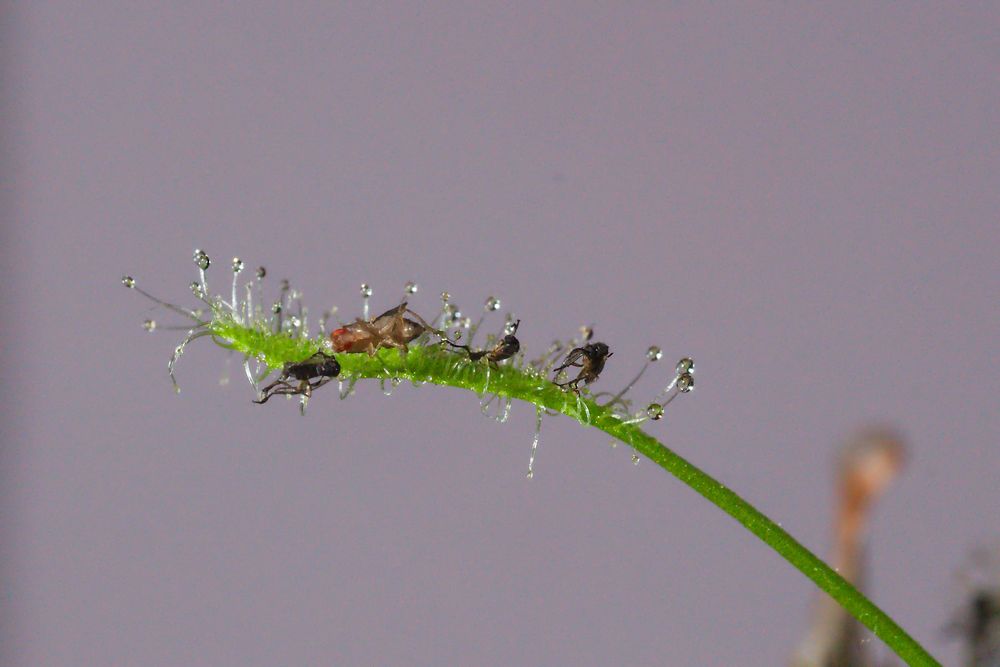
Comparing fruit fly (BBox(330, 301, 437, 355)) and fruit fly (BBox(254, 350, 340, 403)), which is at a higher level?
fruit fly (BBox(330, 301, 437, 355))

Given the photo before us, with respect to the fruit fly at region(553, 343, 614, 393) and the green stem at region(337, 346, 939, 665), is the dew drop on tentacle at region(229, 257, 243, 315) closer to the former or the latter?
the green stem at region(337, 346, 939, 665)

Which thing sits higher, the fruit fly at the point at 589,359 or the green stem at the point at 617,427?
the fruit fly at the point at 589,359

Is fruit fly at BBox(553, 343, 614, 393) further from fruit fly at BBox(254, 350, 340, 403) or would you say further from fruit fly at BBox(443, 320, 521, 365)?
fruit fly at BBox(254, 350, 340, 403)

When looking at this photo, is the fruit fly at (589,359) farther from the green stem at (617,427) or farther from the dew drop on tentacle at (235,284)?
the dew drop on tentacle at (235,284)

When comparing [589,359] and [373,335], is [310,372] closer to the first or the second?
[373,335]

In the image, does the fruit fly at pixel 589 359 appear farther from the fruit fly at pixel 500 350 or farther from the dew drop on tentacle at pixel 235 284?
the dew drop on tentacle at pixel 235 284

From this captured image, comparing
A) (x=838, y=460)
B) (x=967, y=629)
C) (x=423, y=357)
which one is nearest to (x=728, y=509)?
(x=423, y=357)

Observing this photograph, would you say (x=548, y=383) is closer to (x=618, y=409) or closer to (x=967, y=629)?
(x=618, y=409)
